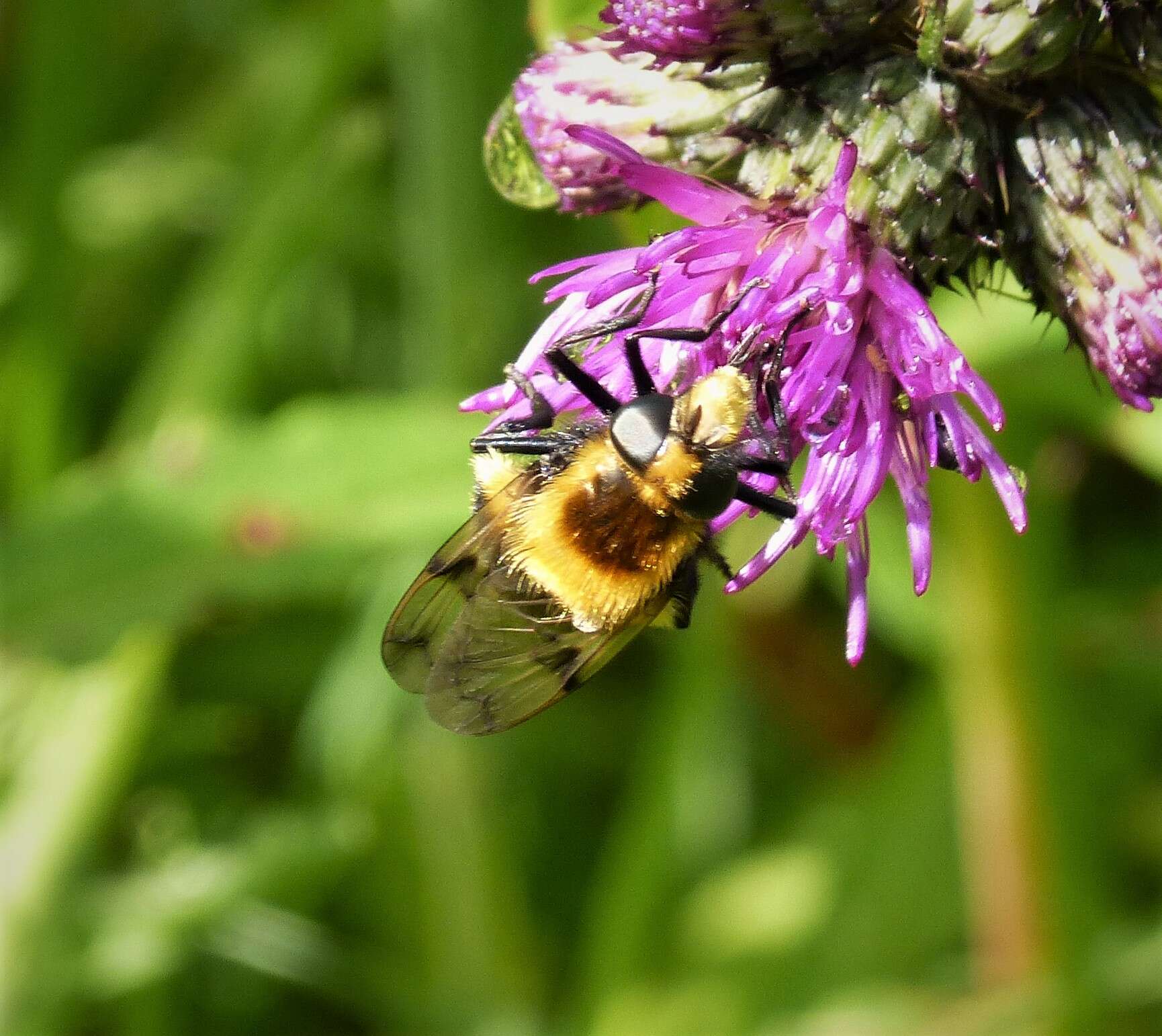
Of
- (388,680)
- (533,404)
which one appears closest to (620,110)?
(533,404)

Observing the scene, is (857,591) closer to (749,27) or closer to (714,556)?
(714,556)

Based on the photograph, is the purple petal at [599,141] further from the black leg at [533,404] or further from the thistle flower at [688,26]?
the black leg at [533,404]

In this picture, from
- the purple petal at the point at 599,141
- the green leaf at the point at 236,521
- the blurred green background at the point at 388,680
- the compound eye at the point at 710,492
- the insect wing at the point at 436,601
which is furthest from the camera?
the blurred green background at the point at 388,680

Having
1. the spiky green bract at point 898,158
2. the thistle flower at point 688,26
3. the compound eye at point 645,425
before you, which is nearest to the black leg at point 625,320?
the compound eye at point 645,425

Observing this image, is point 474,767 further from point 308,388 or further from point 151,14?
point 151,14

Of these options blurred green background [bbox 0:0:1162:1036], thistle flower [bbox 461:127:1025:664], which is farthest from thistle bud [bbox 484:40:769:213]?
blurred green background [bbox 0:0:1162:1036]

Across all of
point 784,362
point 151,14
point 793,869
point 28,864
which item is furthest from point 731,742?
point 151,14

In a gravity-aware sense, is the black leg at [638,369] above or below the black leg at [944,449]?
above
